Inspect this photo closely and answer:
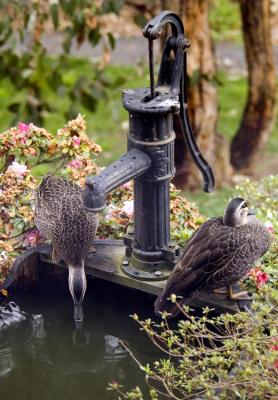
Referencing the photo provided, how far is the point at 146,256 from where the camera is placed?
148 inches

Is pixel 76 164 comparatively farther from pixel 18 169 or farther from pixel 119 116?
pixel 119 116

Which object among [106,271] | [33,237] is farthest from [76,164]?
[106,271]

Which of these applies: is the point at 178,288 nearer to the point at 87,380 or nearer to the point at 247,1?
the point at 87,380

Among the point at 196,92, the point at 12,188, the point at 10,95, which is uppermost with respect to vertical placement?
the point at 12,188

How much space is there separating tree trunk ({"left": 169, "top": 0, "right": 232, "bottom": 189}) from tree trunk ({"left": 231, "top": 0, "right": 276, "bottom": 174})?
39 centimetres

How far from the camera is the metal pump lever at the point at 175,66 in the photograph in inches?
131

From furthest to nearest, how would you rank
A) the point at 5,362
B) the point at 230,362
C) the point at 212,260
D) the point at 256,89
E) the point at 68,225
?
the point at 256,89 → the point at 68,225 → the point at 5,362 → the point at 212,260 → the point at 230,362

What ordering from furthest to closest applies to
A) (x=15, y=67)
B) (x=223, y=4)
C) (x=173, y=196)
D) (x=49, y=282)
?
(x=223, y=4) → (x=15, y=67) → (x=173, y=196) → (x=49, y=282)

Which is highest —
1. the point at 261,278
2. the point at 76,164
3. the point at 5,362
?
the point at 76,164

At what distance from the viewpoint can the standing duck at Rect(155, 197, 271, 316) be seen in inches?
138

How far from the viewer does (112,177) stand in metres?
3.34

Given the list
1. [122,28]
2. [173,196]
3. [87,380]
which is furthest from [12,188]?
[122,28]

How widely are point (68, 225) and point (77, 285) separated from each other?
40 cm

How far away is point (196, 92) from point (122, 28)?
5.26 meters
